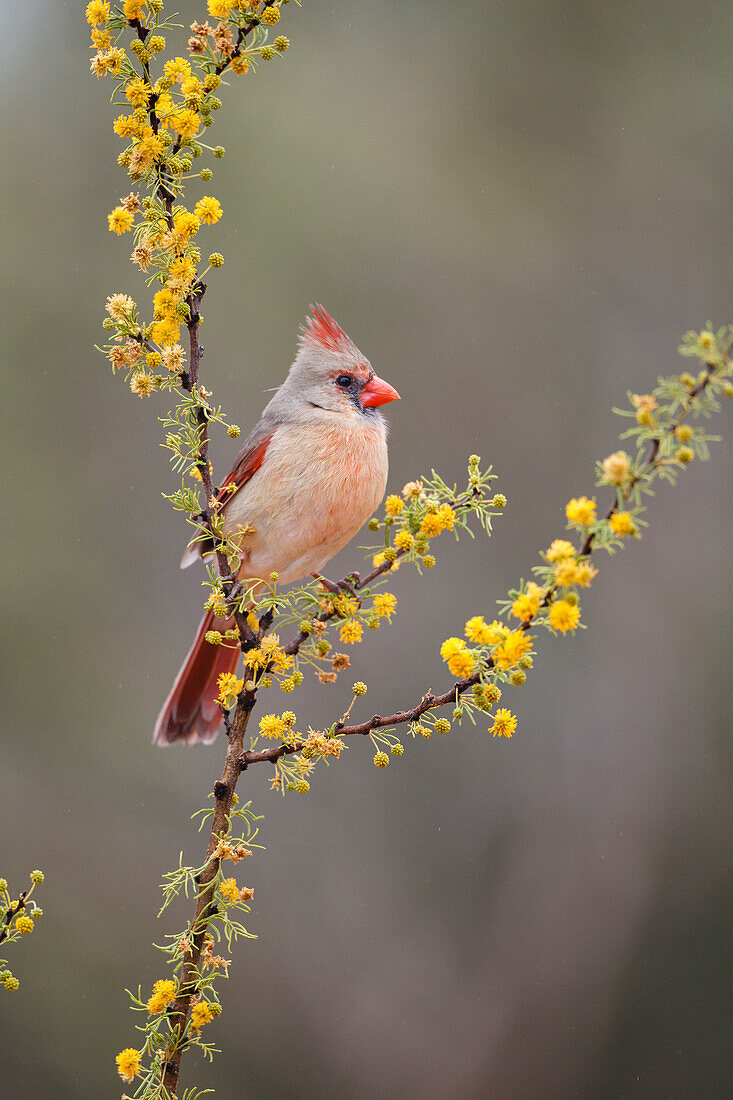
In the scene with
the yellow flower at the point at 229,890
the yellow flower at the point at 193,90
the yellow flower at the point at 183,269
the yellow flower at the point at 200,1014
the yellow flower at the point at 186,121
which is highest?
the yellow flower at the point at 193,90

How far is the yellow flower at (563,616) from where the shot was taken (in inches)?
44.9

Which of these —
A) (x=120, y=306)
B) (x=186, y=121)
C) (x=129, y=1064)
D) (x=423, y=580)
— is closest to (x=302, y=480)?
(x=120, y=306)

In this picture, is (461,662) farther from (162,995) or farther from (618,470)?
(162,995)

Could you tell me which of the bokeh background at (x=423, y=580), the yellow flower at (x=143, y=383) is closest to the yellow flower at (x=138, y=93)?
the yellow flower at (x=143, y=383)

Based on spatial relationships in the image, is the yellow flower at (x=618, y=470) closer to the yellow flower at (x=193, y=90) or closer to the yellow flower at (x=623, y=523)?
the yellow flower at (x=623, y=523)

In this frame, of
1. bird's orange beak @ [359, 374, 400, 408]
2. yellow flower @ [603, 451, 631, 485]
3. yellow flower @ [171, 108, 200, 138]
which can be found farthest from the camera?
bird's orange beak @ [359, 374, 400, 408]

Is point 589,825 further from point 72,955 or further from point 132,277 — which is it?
point 132,277

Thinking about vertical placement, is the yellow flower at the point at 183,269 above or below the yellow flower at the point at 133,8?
below

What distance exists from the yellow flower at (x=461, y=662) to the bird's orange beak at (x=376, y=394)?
1.12m

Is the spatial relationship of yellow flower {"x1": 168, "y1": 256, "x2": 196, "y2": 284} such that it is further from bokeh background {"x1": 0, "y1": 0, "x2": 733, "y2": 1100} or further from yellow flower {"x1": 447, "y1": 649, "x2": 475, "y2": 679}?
bokeh background {"x1": 0, "y1": 0, "x2": 733, "y2": 1100}

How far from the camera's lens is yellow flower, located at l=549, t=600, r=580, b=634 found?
114 centimetres

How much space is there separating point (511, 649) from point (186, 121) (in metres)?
0.84

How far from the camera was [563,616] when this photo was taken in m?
1.14

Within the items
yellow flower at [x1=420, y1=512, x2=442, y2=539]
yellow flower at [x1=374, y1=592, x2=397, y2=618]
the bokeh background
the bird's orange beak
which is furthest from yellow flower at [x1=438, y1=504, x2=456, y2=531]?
the bokeh background
